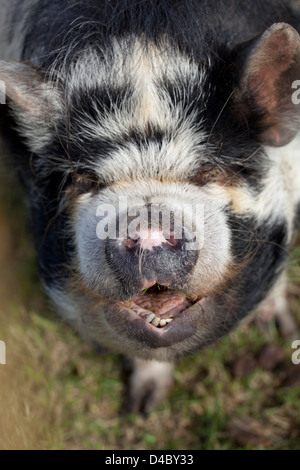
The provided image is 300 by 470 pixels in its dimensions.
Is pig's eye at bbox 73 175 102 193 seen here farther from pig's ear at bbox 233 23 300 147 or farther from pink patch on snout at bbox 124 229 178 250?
pig's ear at bbox 233 23 300 147

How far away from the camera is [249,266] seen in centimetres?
241

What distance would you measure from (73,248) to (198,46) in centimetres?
87

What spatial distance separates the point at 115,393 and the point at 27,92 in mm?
1804

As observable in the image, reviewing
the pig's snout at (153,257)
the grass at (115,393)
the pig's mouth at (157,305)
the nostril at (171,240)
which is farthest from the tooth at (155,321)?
the grass at (115,393)

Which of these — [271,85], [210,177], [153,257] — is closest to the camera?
[153,257]

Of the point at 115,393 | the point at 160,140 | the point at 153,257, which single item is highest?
the point at 160,140

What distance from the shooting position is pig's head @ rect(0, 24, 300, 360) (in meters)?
2.04

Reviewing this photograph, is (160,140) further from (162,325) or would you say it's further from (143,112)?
(162,325)

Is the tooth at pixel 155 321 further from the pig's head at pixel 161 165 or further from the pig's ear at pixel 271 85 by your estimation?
the pig's ear at pixel 271 85

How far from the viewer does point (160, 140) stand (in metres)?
2.18

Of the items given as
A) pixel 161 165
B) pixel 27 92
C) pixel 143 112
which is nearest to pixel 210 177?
pixel 161 165

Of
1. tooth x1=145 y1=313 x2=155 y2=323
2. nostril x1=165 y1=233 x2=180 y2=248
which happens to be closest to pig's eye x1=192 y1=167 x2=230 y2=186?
nostril x1=165 y1=233 x2=180 y2=248

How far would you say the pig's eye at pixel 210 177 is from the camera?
223 centimetres

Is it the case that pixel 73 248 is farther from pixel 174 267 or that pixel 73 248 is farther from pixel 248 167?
pixel 248 167
